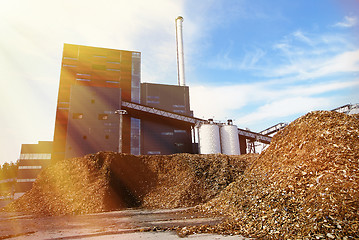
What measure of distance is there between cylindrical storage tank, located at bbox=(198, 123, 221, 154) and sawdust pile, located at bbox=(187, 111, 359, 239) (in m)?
32.3

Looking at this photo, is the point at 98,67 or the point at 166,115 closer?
the point at 166,115

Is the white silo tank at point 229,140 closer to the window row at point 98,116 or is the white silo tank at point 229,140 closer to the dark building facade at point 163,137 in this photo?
→ the dark building facade at point 163,137

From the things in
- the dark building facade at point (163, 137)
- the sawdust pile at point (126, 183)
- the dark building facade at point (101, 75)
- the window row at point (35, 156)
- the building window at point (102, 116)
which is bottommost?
the sawdust pile at point (126, 183)

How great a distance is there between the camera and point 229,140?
44.1 m

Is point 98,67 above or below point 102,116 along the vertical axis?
above

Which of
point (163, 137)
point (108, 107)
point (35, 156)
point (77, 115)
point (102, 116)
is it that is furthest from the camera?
point (35, 156)

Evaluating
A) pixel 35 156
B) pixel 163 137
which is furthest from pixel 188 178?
pixel 35 156

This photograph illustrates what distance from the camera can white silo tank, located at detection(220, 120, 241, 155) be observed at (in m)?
43.7

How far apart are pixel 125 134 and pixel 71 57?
97.0 feet

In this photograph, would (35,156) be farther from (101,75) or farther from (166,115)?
(166,115)

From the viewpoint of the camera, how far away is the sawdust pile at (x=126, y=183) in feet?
49.2

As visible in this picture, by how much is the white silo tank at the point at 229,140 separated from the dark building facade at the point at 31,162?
141 ft

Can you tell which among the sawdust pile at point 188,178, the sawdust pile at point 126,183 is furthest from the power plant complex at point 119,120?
the sawdust pile at point 188,178

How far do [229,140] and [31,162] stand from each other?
4877 centimetres
